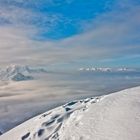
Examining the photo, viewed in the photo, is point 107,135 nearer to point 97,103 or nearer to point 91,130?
point 91,130

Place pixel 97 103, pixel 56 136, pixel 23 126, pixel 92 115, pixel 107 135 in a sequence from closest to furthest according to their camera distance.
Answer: pixel 107 135 < pixel 56 136 < pixel 92 115 < pixel 97 103 < pixel 23 126

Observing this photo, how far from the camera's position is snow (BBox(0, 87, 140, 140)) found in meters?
22.7

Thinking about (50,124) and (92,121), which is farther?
(50,124)

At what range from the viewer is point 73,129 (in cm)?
2419

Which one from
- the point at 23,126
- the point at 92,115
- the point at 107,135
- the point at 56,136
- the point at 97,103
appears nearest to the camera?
the point at 107,135

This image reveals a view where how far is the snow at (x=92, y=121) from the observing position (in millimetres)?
22734

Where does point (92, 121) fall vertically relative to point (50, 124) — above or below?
above

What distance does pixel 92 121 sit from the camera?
24.7m

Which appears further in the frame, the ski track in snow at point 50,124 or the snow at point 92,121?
the ski track in snow at point 50,124

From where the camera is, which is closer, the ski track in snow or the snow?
the snow

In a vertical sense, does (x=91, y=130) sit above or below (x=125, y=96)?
below

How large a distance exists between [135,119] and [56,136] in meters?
5.37

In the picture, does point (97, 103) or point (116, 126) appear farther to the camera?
point (97, 103)

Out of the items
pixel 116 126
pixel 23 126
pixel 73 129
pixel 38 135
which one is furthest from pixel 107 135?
pixel 23 126
